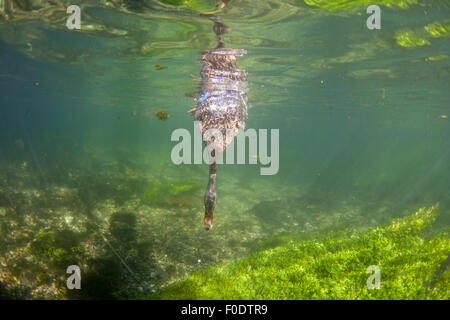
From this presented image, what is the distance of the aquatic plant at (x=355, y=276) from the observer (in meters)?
4.38

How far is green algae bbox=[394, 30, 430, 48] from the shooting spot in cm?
1285

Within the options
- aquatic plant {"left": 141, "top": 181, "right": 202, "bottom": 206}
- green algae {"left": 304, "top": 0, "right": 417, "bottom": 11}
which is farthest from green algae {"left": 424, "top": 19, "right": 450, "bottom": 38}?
aquatic plant {"left": 141, "top": 181, "right": 202, "bottom": 206}

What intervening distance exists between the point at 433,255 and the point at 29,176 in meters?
24.4

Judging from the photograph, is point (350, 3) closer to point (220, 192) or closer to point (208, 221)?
point (208, 221)

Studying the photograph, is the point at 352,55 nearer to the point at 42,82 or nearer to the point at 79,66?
the point at 79,66

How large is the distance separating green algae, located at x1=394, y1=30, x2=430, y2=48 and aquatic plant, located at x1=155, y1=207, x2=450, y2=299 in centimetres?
1092

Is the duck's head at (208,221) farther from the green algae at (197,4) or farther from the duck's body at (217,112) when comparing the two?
the green algae at (197,4)

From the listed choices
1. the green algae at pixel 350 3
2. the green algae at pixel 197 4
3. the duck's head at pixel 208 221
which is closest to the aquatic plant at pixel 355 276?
the duck's head at pixel 208 221

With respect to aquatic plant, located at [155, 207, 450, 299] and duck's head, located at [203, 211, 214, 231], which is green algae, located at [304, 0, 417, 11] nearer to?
aquatic plant, located at [155, 207, 450, 299]

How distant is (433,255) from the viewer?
516 centimetres

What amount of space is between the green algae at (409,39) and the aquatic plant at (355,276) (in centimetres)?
1092

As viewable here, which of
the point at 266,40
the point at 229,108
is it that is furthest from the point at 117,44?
the point at 229,108

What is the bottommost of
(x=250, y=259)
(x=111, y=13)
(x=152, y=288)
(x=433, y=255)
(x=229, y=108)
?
(x=152, y=288)

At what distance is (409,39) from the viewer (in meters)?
13.6
